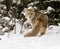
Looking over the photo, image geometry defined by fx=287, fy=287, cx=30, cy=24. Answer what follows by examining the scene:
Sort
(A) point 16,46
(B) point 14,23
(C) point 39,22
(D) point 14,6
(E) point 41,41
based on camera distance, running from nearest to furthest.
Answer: (A) point 16,46
(E) point 41,41
(C) point 39,22
(B) point 14,23
(D) point 14,6

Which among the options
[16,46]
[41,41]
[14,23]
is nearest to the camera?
[16,46]

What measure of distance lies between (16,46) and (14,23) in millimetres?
3982

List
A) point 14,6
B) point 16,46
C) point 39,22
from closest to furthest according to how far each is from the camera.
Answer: point 16,46
point 39,22
point 14,6

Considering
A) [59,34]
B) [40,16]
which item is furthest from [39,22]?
[59,34]

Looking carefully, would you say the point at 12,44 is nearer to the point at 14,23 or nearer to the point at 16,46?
the point at 16,46

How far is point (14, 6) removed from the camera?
11.7 m

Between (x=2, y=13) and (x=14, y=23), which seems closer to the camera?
(x=14, y=23)

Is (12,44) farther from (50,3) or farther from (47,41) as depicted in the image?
(50,3)

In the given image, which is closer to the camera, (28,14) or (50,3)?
(28,14)

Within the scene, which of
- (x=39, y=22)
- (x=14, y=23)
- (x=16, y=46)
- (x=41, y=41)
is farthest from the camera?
(x=14, y=23)

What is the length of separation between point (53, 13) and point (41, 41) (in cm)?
408

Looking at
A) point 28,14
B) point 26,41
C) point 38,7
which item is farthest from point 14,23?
point 26,41

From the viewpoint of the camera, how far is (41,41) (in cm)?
700

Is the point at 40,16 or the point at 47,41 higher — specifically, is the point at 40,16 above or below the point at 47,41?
above
